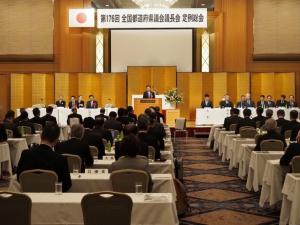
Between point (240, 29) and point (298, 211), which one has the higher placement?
point (240, 29)

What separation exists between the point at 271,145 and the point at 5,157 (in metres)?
4.78

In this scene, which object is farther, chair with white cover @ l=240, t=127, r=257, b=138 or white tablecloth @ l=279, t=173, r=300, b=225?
chair with white cover @ l=240, t=127, r=257, b=138

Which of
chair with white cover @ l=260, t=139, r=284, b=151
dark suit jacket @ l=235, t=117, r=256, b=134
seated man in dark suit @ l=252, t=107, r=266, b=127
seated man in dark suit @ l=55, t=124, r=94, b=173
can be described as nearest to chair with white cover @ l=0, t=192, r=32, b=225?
seated man in dark suit @ l=55, t=124, r=94, b=173

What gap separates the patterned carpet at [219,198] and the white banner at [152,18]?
8.57m

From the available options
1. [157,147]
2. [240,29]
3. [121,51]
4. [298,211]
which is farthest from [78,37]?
[298,211]

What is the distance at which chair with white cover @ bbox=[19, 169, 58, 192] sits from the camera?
528cm

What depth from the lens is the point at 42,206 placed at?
15.5 ft

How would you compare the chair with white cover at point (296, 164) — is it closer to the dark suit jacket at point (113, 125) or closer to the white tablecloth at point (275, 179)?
the white tablecloth at point (275, 179)

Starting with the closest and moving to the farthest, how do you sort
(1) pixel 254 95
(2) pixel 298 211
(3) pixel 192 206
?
(2) pixel 298 211
(3) pixel 192 206
(1) pixel 254 95

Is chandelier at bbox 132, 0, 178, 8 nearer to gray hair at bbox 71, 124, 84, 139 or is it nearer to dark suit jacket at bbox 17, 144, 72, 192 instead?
gray hair at bbox 71, 124, 84, 139

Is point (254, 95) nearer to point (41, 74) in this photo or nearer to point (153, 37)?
point (153, 37)

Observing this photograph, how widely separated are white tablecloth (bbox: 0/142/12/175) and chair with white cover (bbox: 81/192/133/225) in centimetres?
617

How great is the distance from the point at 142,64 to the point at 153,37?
1264 mm

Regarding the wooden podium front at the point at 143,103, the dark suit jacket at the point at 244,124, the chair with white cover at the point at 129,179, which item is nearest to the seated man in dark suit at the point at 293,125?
the dark suit jacket at the point at 244,124
